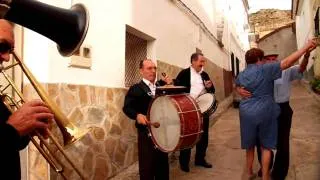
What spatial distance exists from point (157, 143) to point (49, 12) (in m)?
2.43

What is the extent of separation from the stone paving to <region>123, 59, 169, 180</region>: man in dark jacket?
0.94 m

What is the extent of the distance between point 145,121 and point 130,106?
27 cm

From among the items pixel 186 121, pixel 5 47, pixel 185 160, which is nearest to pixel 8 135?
pixel 5 47

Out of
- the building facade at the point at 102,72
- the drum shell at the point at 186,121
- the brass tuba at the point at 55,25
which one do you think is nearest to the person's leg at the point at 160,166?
the drum shell at the point at 186,121

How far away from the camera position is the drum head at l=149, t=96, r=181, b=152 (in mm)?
3941

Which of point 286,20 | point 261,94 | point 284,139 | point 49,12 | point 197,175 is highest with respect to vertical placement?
point 286,20

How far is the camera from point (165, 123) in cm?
403

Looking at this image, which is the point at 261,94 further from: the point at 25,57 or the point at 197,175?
the point at 25,57

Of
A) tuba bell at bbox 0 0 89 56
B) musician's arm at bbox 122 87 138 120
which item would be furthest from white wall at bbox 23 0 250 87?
tuba bell at bbox 0 0 89 56

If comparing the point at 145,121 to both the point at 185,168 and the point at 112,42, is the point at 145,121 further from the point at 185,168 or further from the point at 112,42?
the point at 185,168

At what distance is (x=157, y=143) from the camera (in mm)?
3934

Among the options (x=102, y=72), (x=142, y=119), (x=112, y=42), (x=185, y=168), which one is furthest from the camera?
(x=185, y=168)

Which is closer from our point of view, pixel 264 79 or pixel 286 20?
pixel 264 79

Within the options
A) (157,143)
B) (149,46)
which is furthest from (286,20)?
(157,143)
